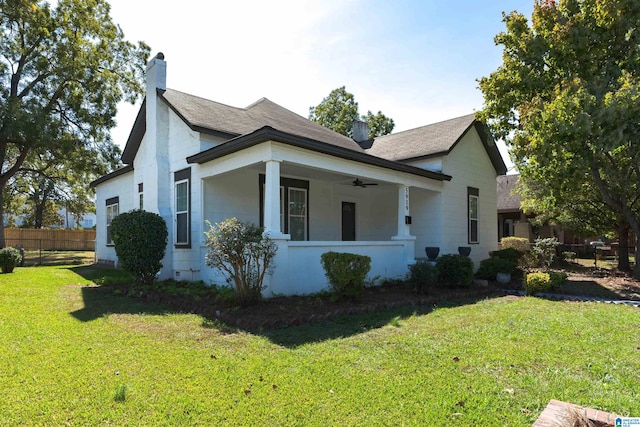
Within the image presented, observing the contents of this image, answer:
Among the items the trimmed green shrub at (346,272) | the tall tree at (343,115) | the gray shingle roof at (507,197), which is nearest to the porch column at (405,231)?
the trimmed green shrub at (346,272)

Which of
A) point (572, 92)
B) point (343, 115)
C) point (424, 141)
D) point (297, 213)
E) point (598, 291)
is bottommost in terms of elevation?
point (598, 291)

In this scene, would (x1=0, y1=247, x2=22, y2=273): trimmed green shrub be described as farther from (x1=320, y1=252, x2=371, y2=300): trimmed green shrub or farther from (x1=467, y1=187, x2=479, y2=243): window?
(x1=467, y1=187, x2=479, y2=243): window

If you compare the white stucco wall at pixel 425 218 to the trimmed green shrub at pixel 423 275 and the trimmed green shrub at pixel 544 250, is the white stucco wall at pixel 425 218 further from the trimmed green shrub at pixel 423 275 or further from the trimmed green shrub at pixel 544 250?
the trimmed green shrub at pixel 544 250

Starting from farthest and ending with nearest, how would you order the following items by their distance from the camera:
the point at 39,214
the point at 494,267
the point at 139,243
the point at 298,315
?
the point at 39,214 < the point at 494,267 < the point at 139,243 < the point at 298,315

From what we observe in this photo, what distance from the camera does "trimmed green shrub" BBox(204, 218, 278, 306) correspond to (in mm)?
7102

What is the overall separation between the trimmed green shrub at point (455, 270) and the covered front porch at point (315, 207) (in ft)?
3.87

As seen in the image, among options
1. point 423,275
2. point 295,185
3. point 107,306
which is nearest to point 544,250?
point 423,275

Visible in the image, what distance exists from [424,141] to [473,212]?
3.24 meters

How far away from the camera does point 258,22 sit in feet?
29.7

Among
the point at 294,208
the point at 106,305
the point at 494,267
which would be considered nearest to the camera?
the point at 106,305

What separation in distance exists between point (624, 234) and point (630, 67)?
8.51 meters

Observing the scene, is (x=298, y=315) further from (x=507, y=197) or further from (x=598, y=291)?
(x=507, y=197)

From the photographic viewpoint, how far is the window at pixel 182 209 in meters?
10.8

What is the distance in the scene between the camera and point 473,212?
1491 centimetres
